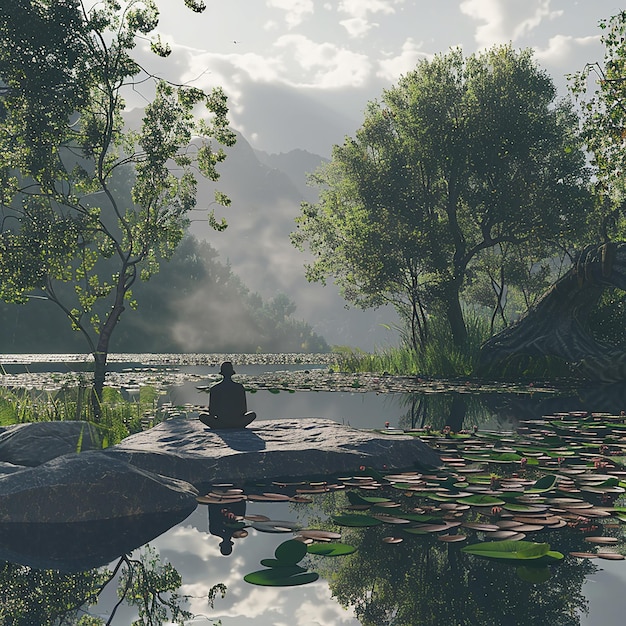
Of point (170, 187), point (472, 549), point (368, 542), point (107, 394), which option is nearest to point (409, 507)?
point (368, 542)

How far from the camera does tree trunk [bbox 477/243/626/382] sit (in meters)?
21.4

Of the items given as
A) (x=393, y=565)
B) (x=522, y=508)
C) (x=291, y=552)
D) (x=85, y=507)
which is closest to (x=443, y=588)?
(x=393, y=565)

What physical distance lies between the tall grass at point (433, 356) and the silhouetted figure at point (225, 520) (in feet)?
62.1

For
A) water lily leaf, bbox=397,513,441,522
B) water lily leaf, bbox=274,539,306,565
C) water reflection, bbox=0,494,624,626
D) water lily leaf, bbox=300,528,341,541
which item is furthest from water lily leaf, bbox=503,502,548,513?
water lily leaf, bbox=274,539,306,565

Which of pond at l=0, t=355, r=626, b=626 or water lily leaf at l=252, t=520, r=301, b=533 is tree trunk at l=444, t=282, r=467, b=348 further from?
water lily leaf at l=252, t=520, r=301, b=533

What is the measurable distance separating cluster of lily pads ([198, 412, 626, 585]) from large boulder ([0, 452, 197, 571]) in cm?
61

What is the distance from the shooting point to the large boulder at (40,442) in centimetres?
822

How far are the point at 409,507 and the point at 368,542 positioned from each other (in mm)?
1121

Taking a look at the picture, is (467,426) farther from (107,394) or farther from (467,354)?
(467,354)

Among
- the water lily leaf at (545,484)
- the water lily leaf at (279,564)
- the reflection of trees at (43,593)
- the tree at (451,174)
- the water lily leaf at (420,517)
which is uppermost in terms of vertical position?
the tree at (451,174)

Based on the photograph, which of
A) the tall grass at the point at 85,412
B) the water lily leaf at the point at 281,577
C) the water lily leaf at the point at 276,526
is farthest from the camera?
the tall grass at the point at 85,412

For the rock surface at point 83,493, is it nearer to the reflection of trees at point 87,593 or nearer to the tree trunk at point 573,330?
the reflection of trees at point 87,593

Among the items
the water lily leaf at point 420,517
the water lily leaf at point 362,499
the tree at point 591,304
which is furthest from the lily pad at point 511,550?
the tree at point 591,304

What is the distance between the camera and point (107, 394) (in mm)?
11961
